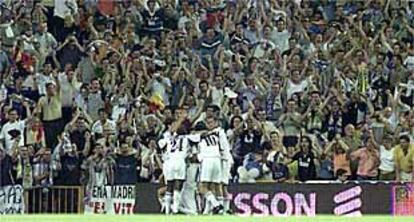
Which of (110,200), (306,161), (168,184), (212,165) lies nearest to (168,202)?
(168,184)

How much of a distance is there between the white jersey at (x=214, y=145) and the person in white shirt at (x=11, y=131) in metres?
2.55

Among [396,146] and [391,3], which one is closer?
[396,146]

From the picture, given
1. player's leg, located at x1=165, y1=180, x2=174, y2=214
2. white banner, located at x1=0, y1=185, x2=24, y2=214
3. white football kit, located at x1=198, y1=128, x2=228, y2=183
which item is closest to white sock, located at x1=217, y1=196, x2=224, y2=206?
white football kit, located at x1=198, y1=128, x2=228, y2=183

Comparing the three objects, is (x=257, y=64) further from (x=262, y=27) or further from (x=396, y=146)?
(x=396, y=146)

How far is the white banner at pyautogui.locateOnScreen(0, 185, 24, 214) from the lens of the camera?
14.4 metres

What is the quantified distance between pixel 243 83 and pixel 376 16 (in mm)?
2401

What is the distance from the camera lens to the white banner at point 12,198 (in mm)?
14375

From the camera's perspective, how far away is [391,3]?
17.0m

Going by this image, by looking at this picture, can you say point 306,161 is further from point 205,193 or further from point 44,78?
point 44,78

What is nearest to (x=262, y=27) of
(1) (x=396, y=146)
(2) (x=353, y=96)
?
(2) (x=353, y=96)

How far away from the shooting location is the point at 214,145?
15.0 metres

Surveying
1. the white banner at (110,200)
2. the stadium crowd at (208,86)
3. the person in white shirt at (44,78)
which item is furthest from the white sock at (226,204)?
the person in white shirt at (44,78)

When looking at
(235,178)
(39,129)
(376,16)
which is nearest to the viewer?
(235,178)

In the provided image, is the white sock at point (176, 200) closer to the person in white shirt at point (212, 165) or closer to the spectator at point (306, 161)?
the person in white shirt at point (212, 165)
